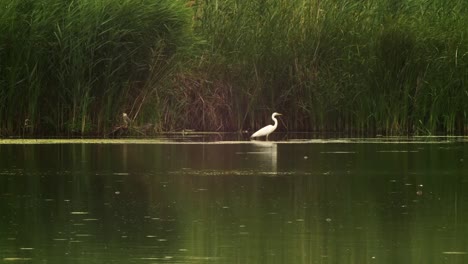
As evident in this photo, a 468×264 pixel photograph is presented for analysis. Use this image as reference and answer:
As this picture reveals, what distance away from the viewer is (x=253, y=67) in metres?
19.9

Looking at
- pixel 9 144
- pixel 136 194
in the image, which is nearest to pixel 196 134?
pixel 9 144

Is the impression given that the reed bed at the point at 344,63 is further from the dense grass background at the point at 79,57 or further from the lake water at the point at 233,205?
the lake water at the point at 233,205

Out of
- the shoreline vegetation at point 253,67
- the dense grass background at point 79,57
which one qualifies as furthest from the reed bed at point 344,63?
the dense grass background at point 79,57

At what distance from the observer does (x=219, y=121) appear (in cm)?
2006

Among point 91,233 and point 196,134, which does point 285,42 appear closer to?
point 196,134

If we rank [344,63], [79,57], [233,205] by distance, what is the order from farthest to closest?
[344,63], [79,57], [233,205]

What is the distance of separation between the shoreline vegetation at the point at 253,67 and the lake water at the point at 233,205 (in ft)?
8.80

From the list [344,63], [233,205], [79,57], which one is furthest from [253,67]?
[233,205]

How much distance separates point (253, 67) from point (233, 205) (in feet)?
34.9

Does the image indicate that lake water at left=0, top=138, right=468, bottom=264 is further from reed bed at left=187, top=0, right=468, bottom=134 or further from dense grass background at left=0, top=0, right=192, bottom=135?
reed bed at left=187, top=0, right=468, bottom=134

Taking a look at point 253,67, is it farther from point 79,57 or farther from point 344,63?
point 79,57

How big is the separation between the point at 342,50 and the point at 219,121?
225 cm

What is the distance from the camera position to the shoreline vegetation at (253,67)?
1814 centimetres

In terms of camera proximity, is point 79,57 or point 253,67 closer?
point 79,57
